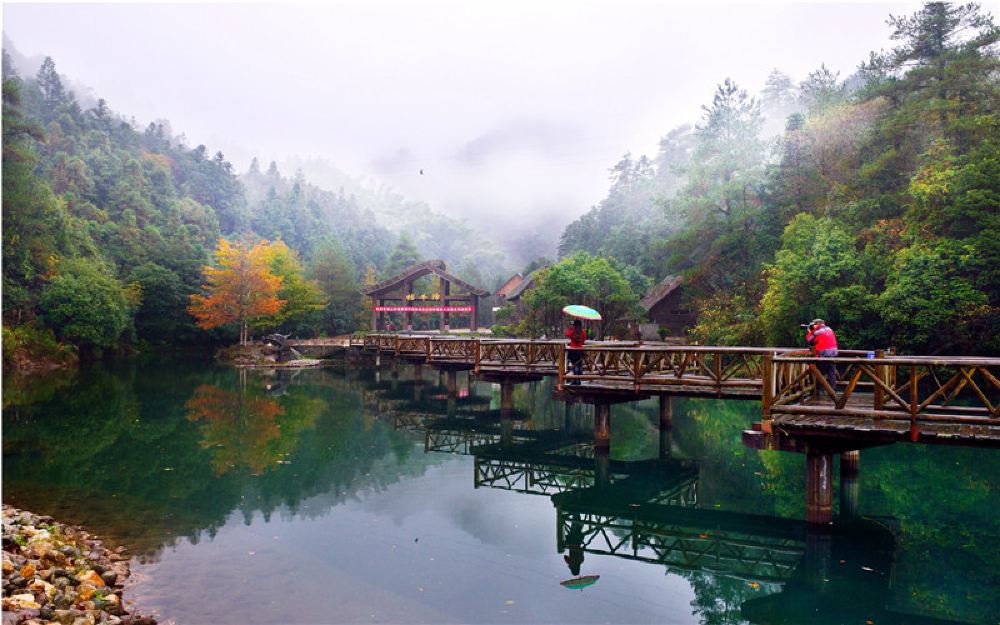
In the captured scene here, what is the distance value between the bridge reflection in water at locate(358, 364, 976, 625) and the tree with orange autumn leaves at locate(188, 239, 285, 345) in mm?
34164

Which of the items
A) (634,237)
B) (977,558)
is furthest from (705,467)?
(634,237)

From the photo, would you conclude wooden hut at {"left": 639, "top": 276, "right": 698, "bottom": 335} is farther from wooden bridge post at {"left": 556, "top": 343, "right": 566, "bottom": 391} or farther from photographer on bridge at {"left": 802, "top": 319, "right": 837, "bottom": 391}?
photographer on bridge at {"left": 802, "top": 319, "right": 837, "bottom": 391}

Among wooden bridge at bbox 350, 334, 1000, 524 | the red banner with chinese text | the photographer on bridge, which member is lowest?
wooden bridge at bbox 350, 334, 1000, 524

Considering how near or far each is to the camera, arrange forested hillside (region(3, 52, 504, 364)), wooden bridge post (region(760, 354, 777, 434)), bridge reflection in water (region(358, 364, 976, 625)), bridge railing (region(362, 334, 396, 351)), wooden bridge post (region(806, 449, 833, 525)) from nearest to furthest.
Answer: bridge reflection in water (region(358, 364, 976, 625)) → wooden bridge post (region(760, 354, 777, 434)) → wooden bridge post (region(806, 449, 833, 525)) → bridge railing (region(362, 334, 396, 351)) → forested hillside (region(3, 52, 504, 364))

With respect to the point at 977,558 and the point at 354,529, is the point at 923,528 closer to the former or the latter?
the point at 977,558

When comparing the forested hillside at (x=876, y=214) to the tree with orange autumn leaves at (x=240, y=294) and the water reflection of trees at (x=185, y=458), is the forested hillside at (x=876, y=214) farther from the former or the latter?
the tree with orange autumn leaves at (x=240, y=294)

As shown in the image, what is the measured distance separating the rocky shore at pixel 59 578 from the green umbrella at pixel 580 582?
17.3 ft

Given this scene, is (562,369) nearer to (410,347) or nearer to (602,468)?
(602,468)

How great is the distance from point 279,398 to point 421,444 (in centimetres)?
1149

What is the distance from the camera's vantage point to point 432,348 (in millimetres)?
27219

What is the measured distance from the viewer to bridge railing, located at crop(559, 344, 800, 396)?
1338 centimetres

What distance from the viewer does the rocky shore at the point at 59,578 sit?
6574mm

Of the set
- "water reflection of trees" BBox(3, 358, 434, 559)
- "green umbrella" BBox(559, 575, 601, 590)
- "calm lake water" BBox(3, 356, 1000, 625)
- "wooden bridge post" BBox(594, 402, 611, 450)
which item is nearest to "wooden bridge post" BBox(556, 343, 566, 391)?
"wooden bridge post" BBox(594, 402, 611, 450)

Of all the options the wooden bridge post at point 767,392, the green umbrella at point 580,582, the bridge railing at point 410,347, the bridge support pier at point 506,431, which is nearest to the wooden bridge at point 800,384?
the wooden bridge post at point 767,392
